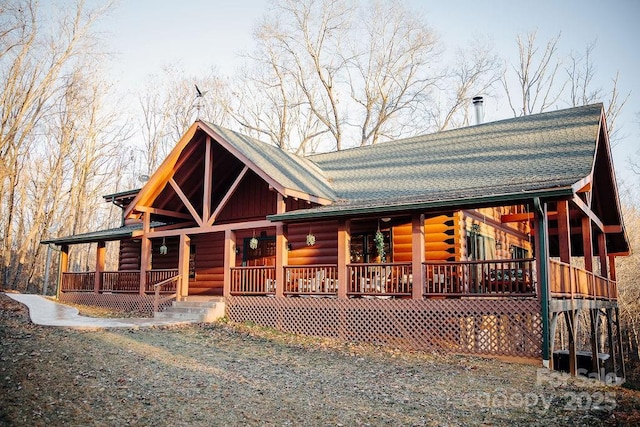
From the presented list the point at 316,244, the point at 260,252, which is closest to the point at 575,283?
the point at 316,244

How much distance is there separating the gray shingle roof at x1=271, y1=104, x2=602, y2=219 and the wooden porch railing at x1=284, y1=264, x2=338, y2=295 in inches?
67.1

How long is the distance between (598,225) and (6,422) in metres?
18.4

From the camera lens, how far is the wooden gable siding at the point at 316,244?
17550 mm

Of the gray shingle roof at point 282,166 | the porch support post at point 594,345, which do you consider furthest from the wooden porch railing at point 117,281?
the porch support post at point 594,345

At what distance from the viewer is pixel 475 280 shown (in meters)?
12.7

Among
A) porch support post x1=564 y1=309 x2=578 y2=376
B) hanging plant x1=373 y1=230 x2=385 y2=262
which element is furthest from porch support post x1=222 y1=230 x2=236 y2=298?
porch support post x1=564 y1=309 x2=578 y2=376

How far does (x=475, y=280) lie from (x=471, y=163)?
5683 millimetres

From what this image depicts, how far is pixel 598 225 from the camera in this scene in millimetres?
18438

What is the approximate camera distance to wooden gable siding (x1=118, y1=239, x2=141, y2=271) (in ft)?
76.9

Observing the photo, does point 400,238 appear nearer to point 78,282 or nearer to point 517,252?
point 517,252

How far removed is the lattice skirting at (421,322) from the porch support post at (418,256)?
0.31 metres

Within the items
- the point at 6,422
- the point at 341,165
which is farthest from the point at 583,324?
the point at 6,422

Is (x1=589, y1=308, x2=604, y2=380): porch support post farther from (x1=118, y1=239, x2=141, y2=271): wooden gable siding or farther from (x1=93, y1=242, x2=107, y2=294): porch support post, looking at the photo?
(x1=93, y1=242, x2=107, y2=294): porch support post

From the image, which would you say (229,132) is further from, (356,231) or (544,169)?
(544,169)
